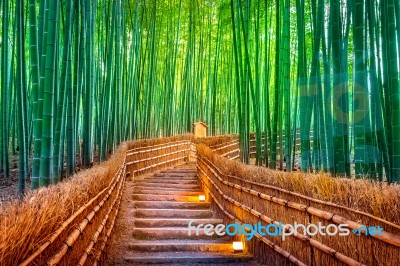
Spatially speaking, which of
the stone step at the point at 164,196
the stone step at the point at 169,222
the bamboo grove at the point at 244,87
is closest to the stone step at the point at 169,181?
the bamboo grove at the point at 244,87

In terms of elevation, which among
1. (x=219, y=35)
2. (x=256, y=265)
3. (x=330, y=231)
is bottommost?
(x=256, y=265)

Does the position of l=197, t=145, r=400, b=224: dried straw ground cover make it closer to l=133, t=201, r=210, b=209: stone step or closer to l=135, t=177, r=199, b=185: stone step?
l=133, t=201, r=210, b=209: stone step

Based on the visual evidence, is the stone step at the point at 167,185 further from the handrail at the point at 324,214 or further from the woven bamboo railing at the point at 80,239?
the handrail at the point at 324,214

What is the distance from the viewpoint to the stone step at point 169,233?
4.90 m

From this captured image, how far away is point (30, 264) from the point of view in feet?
5.74

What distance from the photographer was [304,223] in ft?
10.0

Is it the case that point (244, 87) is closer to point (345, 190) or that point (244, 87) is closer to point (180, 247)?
point (180, 247)

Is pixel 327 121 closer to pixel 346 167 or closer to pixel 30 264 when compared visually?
pixel 346 167

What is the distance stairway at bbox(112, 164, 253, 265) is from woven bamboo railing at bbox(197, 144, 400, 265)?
324 millimetres

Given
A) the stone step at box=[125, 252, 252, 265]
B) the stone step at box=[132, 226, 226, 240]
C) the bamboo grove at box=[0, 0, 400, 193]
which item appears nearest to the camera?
the stone step at box=[125, 252, 252, 265]

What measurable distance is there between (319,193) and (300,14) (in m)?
3.43

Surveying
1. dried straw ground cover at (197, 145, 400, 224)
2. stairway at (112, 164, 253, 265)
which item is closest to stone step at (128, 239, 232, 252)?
stairway at (112, 164, 253, 265)

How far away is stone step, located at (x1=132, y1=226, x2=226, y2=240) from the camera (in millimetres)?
4898

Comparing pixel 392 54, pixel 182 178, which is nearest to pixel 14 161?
A: pixel 182 178
